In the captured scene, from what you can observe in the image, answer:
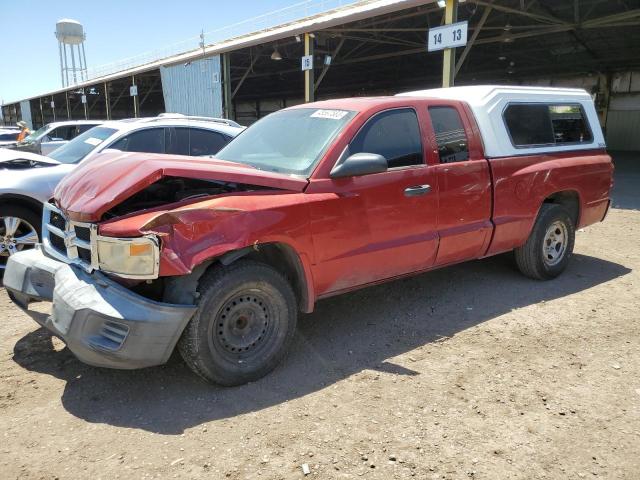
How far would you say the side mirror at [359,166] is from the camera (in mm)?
3498

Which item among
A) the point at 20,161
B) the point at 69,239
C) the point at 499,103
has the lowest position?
the point at 69,239

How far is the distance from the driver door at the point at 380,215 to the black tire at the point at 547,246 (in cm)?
163

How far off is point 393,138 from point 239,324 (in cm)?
195

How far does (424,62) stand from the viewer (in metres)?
24.9

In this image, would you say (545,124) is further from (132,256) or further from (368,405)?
(132,256)

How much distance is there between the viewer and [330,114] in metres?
4.01

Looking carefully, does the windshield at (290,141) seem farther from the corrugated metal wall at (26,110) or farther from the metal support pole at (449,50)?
the corrugated metal wall at (26,110)

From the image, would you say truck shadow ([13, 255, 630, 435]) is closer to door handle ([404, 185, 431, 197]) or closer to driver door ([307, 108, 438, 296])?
driver door ([307, 108, 438, 296])

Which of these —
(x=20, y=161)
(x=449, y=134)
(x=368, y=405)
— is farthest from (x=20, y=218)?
(x=449, y=134)

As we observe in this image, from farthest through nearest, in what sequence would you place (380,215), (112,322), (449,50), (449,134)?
1. (449,50)
2. (449,134)
3. (380,215)
4. (112,322)

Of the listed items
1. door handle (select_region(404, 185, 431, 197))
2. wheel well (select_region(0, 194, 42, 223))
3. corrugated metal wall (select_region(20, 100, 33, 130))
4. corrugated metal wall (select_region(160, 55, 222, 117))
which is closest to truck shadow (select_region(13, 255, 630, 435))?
door handle (select_region(404, 185, 431, 197))

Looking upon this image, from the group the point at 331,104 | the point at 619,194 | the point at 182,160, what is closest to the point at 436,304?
the point at 331,104

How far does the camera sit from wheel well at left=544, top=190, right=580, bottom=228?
5484 millimetres

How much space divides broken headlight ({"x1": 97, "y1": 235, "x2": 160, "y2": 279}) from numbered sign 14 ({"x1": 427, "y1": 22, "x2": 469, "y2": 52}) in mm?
8966
